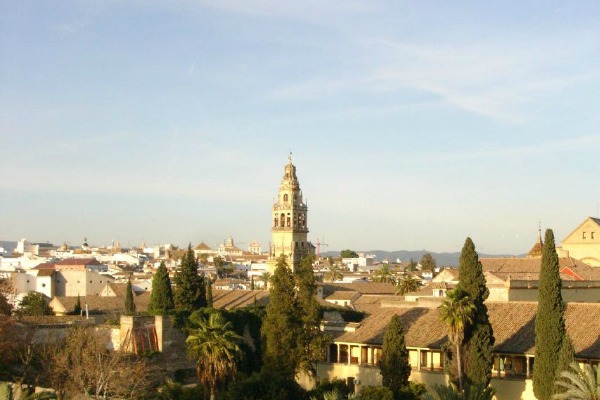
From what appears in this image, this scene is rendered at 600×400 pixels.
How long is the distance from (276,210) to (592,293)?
45.9 metres

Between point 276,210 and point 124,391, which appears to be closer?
point 124,391

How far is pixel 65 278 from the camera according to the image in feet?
354

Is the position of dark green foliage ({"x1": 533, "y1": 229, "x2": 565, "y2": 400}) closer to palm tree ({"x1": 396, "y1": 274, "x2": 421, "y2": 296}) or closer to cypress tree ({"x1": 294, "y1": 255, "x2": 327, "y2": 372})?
cypress tree ({"x1": 294, "y1": 255, "x2": 327, "y2": 372})

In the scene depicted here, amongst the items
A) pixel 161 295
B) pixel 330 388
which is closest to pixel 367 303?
pixel 161 295

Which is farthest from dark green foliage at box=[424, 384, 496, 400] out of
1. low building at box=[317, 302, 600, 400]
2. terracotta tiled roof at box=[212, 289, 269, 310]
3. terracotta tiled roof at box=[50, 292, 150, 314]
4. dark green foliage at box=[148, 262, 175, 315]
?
terracotta tiled roof at box=[50, 292, 150, 314]

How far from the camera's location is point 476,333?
34.3 meters

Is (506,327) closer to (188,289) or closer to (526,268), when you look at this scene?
(526,268)

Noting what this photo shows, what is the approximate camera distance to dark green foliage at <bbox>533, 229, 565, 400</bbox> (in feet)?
106

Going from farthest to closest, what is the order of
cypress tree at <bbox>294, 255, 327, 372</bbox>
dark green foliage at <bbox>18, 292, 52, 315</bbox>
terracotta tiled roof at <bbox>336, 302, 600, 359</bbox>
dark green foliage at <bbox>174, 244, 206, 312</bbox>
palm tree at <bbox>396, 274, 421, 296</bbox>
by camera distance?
palm tree at <bbox>396, 274, 421, 296</bbox>, dark green foliage at <bbox>18, 292, 52, 315</bbox>, dark green foliage at <bbox>174, 244, 206, 312</bbox>, cypress tree at <bbox>294, 255, 327, 372</bbox>, terracotta tiled roof at <bbox>336, 302, 600, 359</bbox>

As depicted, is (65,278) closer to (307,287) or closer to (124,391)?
(307,287)

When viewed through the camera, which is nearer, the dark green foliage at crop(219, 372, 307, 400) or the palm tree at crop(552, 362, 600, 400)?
the palm tree at crop(552, 362, 600, 400)

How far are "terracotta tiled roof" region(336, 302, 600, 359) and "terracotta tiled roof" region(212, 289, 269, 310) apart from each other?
23931mm

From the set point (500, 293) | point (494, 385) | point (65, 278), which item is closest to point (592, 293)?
point (500, 293)

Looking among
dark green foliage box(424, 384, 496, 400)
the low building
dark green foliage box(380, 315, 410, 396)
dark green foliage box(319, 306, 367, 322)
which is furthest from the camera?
dark green foliage box(319, 306, 367, 322)
